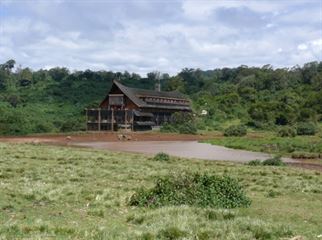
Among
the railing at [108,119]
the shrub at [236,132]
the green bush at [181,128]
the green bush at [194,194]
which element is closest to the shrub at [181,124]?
the green bush at [181,128]

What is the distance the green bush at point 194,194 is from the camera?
1350 centimetres

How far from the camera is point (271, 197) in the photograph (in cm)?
1616

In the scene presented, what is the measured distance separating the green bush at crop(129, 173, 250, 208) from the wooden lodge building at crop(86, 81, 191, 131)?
62.2 metres

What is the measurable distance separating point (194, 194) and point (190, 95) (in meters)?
103

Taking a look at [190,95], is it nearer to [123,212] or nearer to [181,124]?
[181,124]

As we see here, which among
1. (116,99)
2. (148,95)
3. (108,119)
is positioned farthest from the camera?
(148,95)

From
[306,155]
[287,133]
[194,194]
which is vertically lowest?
[306,155]

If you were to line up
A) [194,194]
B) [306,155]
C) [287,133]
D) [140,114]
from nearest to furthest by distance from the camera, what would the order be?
1. [194,194]
2. [306,155]
3. [287,133]
4. [140,114]

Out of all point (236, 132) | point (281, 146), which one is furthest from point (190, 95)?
point (281, 146)

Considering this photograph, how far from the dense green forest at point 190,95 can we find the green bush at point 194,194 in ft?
206

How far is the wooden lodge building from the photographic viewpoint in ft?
253

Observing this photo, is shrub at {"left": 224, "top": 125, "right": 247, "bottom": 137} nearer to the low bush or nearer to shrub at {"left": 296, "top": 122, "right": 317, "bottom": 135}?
shrub at {"left": 296, "top": 122, "right": 317, "bottom": 135}

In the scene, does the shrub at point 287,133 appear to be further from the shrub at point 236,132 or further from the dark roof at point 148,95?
the dark roof at point 148,95

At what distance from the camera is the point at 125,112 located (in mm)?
76750
